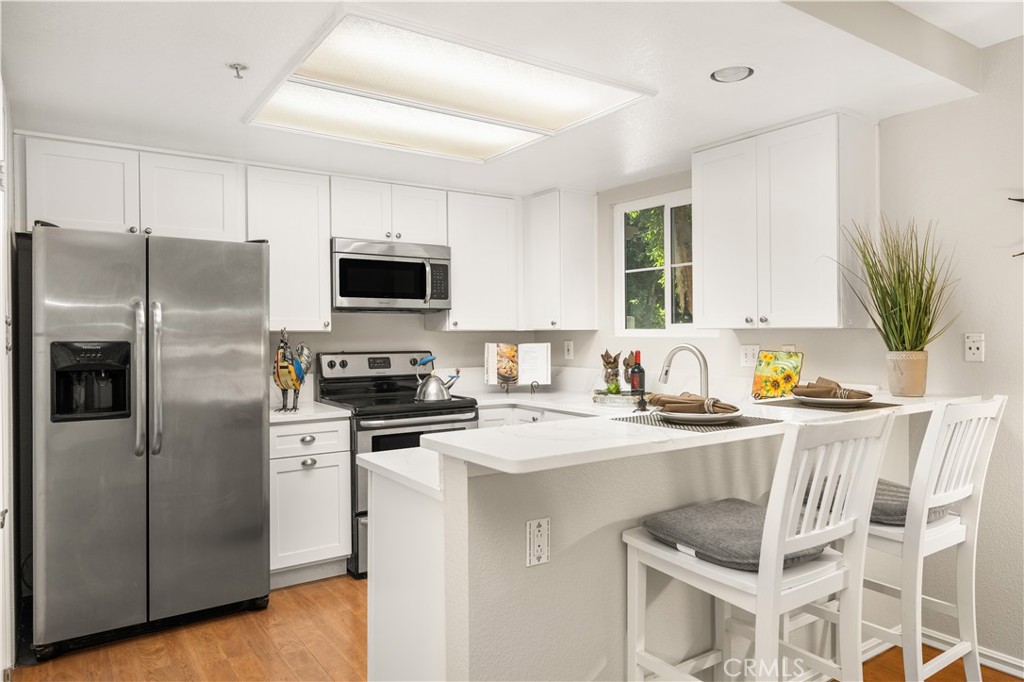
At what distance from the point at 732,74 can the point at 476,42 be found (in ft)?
3.13

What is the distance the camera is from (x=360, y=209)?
392 cm

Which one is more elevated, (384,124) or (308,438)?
(384,124)

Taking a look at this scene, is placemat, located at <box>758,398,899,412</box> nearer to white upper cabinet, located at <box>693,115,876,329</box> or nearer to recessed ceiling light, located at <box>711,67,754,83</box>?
white upper cabinet, located at <box>693,115,876,329</box>

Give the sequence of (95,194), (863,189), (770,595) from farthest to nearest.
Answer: (95,194) → (863,189) → (770,595)

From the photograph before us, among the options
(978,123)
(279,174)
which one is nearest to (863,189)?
(978,123)

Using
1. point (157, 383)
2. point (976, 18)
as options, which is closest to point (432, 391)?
point (157, 383)

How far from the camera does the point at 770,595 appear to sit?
1.51 meters

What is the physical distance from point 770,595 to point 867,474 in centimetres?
45

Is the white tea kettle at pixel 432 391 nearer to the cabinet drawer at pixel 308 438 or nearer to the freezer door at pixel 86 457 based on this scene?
the cabinet drawer at pixel 308 438

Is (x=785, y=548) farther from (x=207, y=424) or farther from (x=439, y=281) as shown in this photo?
(x=439, y=281)

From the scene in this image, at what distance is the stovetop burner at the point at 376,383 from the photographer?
372 cm

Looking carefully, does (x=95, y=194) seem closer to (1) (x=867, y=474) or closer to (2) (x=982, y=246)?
(1) (x=867, y=474)

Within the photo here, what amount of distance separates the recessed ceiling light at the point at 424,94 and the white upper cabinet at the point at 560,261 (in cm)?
102

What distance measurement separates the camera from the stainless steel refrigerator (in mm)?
2656
